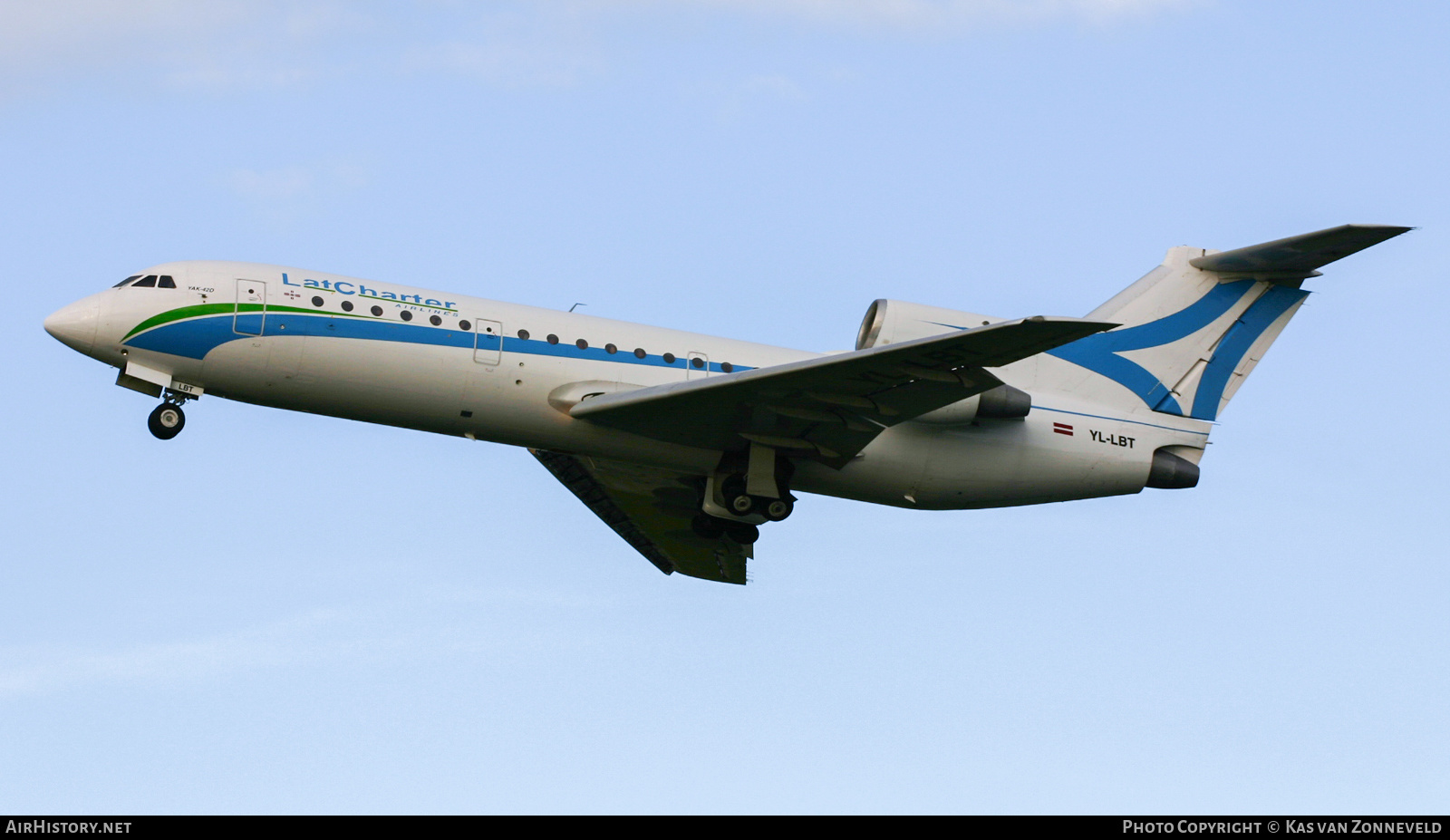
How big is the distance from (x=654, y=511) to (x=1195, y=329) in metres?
10.2

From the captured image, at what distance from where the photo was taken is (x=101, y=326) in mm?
22922

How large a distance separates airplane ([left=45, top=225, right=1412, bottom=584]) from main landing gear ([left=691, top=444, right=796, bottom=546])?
0.04 m

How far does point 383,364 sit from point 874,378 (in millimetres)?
7196

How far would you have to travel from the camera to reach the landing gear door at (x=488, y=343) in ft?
77.4

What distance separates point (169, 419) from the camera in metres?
23.4

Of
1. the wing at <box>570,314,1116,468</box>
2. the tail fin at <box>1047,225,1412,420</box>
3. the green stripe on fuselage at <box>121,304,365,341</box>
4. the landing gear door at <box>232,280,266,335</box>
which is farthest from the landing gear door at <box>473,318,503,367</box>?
the tail fin at <box>1047,225,1412,420</box>

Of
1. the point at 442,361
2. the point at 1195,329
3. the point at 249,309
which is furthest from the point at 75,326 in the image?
the point at 1195,329

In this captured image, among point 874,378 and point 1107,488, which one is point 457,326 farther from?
point 1107,488

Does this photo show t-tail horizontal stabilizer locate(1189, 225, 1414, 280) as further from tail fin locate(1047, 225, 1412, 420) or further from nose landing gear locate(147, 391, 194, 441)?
nose landing gear locate(147, 391, 194, 441)

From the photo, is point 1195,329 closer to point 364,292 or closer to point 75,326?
point 364,292

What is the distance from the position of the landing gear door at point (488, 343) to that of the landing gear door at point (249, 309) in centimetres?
309

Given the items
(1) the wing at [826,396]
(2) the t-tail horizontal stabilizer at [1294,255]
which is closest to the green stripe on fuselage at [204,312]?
(1) the wing at [826,396]

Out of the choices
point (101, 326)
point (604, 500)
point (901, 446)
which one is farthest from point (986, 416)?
point (101, 326)
